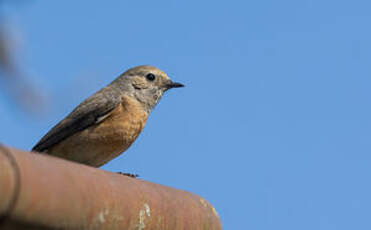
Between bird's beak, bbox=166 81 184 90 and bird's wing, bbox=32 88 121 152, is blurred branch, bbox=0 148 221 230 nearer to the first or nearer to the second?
bird's wing, bbox=32 88 121 152

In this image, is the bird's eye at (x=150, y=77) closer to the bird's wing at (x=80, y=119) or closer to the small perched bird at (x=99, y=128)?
the small perched bird at (x=99, y=128)

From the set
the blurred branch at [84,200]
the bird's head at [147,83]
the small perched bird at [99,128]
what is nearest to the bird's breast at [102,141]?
the small perched bird at [99,128]

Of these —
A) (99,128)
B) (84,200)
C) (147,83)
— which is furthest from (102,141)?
(84,200)

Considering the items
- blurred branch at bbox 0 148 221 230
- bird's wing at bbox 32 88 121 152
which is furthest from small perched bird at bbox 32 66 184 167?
blurred branch at bbox 0 148 221 230

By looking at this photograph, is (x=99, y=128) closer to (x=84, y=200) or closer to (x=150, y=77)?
(x=150, y=77)

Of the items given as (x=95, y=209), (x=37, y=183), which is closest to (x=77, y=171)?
(x=95, y=209)

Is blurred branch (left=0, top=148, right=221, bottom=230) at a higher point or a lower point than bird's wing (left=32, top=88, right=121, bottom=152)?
lower
